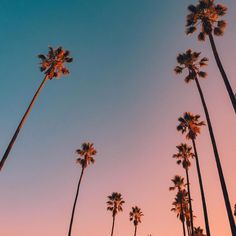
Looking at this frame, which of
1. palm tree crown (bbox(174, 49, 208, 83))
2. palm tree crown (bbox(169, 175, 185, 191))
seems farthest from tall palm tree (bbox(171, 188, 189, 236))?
palm tree crown (bbox(174, 49, 208, 83))

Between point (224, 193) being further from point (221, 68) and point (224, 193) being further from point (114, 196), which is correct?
point (114, 196)

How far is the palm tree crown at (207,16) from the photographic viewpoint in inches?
997

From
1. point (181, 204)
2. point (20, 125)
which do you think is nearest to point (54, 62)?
point (20, 125)

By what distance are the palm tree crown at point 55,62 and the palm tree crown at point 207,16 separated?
17.6 m

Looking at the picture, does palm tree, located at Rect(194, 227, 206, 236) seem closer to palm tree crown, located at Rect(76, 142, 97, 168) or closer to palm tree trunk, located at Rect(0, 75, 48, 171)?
palm tree crown, located at Rect(76, 142, 97, 168)

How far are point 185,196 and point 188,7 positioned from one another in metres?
40.6

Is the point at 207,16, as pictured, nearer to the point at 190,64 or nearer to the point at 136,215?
the point at 190,64

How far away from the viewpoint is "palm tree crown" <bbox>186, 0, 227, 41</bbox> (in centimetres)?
2533

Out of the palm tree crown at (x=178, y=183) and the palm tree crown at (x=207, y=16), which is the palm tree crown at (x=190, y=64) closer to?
the palm tree crown at (x=207, y=16)

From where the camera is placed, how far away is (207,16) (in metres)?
25.9

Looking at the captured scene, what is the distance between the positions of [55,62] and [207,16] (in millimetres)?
20433

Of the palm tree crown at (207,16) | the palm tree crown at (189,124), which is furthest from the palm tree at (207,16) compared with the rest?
the palm tree crown at (189,124)

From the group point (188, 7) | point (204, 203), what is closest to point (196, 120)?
point (204, 203)

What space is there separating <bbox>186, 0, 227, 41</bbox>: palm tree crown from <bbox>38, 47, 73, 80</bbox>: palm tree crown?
17.6 m
